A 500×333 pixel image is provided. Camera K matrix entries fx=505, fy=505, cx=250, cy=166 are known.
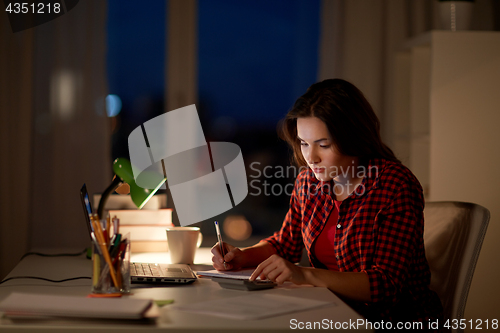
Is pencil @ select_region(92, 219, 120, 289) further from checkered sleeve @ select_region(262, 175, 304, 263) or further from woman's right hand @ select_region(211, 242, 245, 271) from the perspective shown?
checkered sleeve @ select_region(262, 175, 304, 263)

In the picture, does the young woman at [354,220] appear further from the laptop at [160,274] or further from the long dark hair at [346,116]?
the laptop at [160,274]

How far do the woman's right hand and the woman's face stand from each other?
348 mm

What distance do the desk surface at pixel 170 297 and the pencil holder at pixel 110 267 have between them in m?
0.04

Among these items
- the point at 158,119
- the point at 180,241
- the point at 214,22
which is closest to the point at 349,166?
the point at 180,241

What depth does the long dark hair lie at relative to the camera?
149 centimetres

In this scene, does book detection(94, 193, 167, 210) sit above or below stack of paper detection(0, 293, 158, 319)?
below

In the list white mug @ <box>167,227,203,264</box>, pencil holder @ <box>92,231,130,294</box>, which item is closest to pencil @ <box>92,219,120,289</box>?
pencil holder @ <box>92,231,130,294</box>

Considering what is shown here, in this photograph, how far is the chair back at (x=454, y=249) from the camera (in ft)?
4.65

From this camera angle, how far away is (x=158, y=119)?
108 inches

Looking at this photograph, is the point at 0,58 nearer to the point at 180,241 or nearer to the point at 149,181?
the point at 149,181

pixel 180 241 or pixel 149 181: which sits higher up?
pixel 149 181

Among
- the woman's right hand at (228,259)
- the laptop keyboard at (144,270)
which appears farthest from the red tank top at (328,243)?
the laptop keyboard at (144,270)

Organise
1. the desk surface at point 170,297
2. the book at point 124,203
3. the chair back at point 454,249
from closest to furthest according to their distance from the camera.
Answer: the desk surface at point 170,297
the chair back at point 454,249
the book at point 124,203

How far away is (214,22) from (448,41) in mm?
1265
